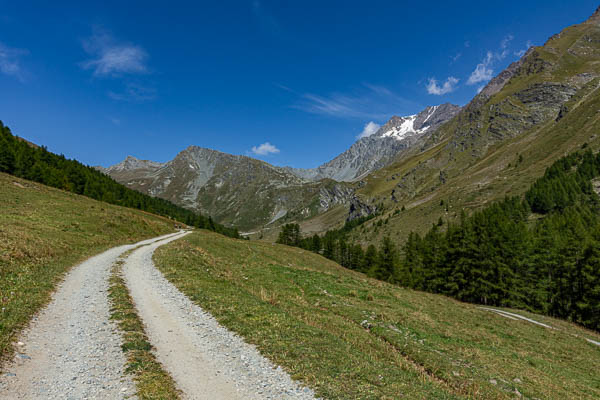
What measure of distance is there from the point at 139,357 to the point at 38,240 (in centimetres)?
2239

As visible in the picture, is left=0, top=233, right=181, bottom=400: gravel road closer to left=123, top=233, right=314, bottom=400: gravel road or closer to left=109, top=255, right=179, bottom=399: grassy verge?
left=109, top=255, right=179, bottom=399: grassy verge

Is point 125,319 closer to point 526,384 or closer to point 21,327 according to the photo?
point 21,327

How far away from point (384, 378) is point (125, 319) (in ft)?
36.7

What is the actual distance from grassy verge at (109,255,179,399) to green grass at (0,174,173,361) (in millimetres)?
3151

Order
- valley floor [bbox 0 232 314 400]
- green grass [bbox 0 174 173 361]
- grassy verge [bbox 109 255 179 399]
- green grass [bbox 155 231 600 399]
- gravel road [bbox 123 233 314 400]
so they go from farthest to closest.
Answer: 1. green grass [bbox 0 174 173 361]
2. green grass [bbox 155 231 600 399]
3. gravel road [bbox 123 233 314 400]
4. valley floor [bbox 0 232 314 400]
5. grassy verge [bbox 109 255 179 399]

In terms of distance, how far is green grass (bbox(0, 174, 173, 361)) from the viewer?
496 inches

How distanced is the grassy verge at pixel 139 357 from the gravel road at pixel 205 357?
315 mm

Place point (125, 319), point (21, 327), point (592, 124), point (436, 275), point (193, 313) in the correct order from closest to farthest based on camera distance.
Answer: point (21, 327) < point (125, 319) < point (193, 313) < point (436, 275) < point (592, 124)

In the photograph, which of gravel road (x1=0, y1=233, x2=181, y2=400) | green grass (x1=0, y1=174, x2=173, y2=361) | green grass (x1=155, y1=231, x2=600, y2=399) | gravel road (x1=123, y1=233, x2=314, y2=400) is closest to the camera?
gravel road (x1=0, y1=233, x2=181, y2=400)

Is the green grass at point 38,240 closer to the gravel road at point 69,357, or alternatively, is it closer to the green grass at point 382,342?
the gravel road at point 69,357

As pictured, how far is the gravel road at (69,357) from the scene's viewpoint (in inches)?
292

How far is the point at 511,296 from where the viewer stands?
4947cm

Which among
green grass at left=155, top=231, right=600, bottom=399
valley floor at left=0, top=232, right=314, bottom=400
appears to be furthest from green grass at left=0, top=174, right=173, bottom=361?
green grass at left=155, top=231, right=600, bottom=399

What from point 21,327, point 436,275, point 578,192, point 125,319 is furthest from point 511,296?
point 578,192
